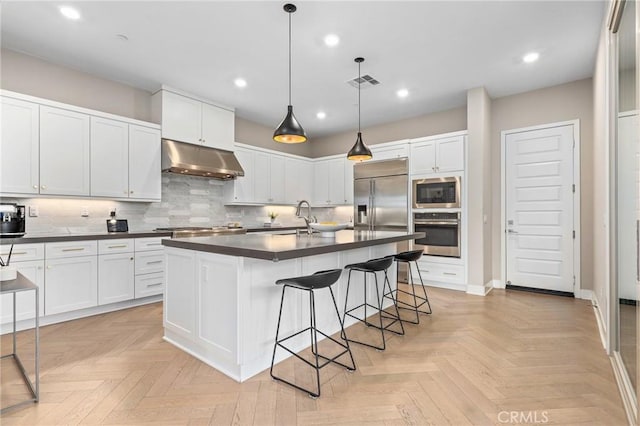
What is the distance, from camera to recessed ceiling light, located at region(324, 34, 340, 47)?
3158 millimetres

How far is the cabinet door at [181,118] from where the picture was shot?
4.40 metres

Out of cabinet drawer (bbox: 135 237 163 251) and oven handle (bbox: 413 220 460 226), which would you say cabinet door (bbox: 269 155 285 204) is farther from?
oven handle (bbox: 413 220 460 226)

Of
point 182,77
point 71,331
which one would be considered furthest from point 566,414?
point 182,77

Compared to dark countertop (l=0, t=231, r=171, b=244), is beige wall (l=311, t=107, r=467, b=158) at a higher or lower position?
higher

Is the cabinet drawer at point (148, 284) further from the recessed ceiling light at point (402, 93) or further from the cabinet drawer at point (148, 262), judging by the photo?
the recessed ceiling light at point (402, 93)

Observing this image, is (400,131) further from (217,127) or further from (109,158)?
(109,158)

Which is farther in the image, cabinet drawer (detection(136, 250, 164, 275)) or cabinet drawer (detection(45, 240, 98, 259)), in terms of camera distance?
cabinet drawer (detection(136, 250, 164, 275))

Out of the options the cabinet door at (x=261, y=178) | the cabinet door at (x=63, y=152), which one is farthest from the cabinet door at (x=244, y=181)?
the cabinet door at (x=63, y=152)

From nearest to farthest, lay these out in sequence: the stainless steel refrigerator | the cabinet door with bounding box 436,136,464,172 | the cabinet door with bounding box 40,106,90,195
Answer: the cabinet door with bounding box 40,106,90,195 < the cabinet door with bounding box 436,136,464,172 < the stainless steel refrigerator

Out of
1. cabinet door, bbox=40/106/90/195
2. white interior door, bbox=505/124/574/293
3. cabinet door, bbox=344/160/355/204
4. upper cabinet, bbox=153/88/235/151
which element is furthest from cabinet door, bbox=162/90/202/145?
white interior door, bbox=505/124/574/293

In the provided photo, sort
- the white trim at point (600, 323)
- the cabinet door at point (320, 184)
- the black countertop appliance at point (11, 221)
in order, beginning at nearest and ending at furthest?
the white trim at point (600, 323), the black countertop appliance at point (11, 221), the cabinet door at point (320, 184)

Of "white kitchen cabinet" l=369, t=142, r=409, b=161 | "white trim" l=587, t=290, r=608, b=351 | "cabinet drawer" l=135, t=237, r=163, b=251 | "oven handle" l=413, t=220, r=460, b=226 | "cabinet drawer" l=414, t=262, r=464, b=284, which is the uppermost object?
"white kitchen cabinet" l=369, t=142, r=409, b=161

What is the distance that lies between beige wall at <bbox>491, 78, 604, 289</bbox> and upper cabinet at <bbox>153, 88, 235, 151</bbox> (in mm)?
4217

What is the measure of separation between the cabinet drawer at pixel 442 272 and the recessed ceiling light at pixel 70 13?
514 cm
